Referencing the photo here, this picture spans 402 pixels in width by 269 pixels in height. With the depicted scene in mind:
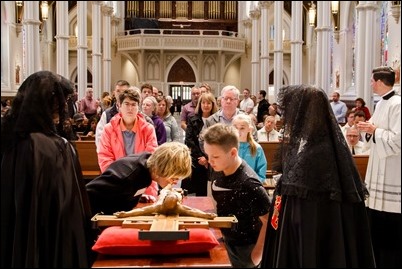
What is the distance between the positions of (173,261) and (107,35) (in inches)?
1066

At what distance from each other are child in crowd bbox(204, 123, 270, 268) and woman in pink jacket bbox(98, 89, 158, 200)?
169 centimetres

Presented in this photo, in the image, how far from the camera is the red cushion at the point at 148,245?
232 cm

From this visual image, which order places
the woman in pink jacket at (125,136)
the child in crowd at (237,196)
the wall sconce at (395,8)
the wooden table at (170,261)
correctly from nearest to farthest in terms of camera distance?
the wooden table at (170,261) < the child in crowd at (237,196) < the woman in pink jacket at (125,136) < the wall sconce at (395,8)

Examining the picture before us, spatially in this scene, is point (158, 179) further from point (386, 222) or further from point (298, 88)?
point (386, 222)

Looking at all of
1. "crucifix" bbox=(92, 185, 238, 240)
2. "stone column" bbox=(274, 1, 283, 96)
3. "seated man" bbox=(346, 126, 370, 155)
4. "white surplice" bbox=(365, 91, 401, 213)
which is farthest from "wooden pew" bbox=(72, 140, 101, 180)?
"stone column" bbox=(274, 1, 283, 96)

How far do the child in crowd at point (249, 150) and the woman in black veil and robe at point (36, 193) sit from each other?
2396 millimetres

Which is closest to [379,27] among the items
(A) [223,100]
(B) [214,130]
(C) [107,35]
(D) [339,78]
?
(D) [339,78]

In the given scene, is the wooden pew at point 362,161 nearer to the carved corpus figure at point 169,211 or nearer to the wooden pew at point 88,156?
the wooden pew at point 88,156

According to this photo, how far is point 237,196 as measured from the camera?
3.17 metres

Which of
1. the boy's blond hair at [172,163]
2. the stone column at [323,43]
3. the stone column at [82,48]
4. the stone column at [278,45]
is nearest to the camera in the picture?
the boy's blond hair at [172,163]

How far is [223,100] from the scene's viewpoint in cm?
571

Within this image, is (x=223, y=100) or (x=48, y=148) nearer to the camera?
(x=48, y=148)

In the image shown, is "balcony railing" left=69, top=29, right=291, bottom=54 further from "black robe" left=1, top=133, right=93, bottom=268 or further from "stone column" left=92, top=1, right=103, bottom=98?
"black robe" left=1, top=133, right=93, bottom=268

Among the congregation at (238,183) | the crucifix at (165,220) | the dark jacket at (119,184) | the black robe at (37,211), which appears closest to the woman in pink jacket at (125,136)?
the congregation at (238,183)
